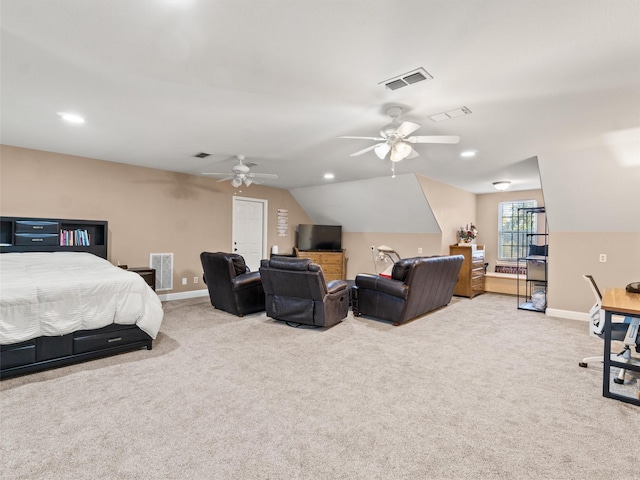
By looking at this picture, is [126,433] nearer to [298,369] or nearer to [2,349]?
[298,369]

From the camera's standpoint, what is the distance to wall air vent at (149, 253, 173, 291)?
581 centimetres

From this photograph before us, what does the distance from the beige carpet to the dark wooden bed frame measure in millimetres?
102

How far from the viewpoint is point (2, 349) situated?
8.64ft

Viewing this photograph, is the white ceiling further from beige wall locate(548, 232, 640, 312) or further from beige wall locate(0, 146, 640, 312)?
beige wall locate(548, 232, 640, 312)

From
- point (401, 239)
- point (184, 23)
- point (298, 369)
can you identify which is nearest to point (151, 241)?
point (298, 369)

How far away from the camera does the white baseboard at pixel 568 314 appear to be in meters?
4.84

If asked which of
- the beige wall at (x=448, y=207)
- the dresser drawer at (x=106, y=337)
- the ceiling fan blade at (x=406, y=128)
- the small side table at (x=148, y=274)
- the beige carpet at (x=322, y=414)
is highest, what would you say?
the ceiling fan blade at (x=406, y=128)

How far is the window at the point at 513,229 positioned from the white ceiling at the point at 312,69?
3.84 metres

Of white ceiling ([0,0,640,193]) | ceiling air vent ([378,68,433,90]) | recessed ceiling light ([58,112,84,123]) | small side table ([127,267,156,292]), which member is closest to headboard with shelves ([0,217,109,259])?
small side table ([127,267,156,292])

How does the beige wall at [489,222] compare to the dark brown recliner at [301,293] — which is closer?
the dark brown recliner at [301,293]

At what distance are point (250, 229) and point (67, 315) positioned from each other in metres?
4.68

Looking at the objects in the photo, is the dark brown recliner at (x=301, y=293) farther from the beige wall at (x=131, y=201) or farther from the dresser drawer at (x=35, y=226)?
the dresser drawer at (x=35, y=226)

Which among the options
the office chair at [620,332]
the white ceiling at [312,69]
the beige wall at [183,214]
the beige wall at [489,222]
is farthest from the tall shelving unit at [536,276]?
the office chair at [620,332]

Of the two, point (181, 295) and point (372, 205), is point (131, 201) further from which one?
point (372, 205)
